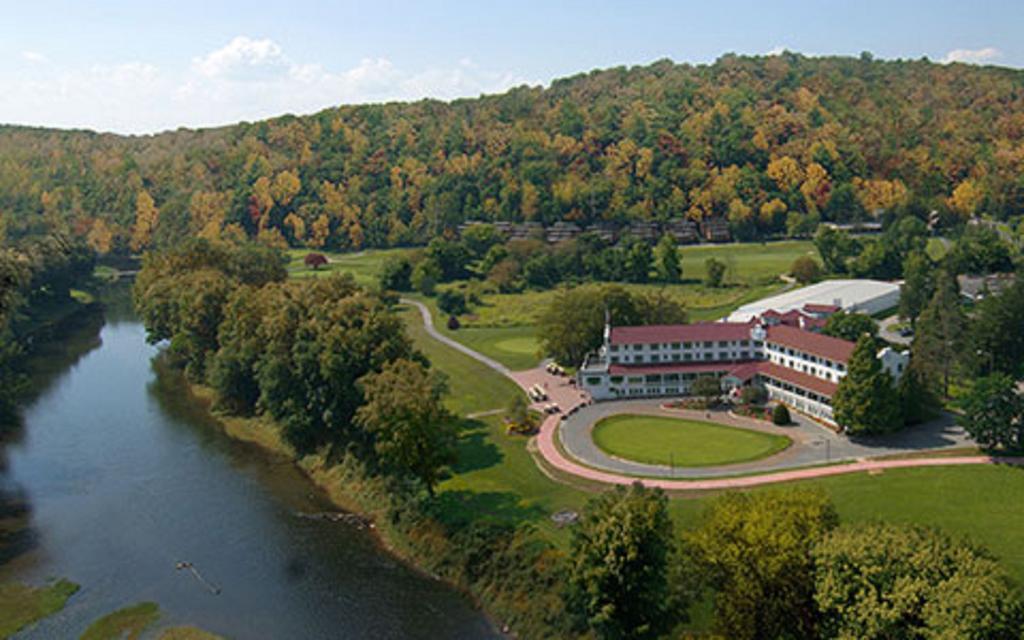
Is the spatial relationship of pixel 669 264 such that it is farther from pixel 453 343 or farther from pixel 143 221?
pixel 143 221

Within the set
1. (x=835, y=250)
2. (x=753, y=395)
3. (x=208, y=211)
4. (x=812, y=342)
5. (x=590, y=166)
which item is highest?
(x=590, y=166)

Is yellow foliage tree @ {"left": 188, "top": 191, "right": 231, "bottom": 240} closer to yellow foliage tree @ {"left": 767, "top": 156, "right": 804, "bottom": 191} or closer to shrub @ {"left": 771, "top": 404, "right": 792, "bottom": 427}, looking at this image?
yellow foliage tree @ {"left": 767, "top": 156, "right": 804, "bottom": 191}

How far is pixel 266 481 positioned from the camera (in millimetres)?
53188

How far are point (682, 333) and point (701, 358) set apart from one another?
2.32 meters

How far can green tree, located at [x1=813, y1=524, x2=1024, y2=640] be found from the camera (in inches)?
1019

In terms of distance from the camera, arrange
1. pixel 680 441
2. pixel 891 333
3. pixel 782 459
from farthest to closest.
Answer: pixel 891 333 < pixel 680 441 < pixel 782 459

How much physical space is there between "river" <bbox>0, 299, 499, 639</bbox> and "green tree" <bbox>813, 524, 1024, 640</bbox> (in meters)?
14.9

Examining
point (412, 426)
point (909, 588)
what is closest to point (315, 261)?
point (412, 426)

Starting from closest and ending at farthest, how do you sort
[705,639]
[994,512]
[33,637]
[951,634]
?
[951,634]
[705,639]
[33,637]
[994,512]

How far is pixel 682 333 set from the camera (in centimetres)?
6425

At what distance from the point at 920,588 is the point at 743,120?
136 meters

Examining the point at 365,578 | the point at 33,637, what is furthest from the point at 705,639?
the point at 33,637

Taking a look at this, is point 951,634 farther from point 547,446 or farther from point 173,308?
point 173,308

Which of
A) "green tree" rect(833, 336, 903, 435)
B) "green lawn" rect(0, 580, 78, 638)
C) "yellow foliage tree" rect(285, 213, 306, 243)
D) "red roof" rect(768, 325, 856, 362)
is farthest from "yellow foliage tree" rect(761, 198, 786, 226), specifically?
"green lawn" rect(0, 580, 78, 638)
